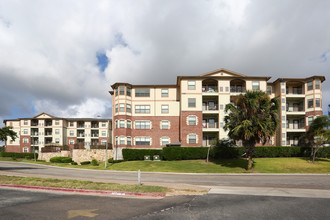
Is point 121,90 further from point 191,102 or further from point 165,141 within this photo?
point 191,102

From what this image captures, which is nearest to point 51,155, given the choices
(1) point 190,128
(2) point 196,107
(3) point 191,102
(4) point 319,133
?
(1) point 190,128

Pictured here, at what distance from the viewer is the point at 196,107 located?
40688 mm

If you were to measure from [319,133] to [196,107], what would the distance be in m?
20.9

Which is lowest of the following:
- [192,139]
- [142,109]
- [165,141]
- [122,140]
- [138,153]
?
[138,153]

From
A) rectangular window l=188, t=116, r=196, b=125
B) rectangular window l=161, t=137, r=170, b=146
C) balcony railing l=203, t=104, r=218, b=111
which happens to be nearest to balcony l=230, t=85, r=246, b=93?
balcony railing l=203, t=104, r=218, b=111

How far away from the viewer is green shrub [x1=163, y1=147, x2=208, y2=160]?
118 feet

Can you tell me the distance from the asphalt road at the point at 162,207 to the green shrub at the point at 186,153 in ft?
81.0

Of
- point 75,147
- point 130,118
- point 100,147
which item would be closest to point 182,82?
point 130,118

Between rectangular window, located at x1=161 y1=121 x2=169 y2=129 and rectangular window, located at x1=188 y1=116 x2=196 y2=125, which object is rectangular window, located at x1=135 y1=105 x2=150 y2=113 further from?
rectangular window, located at x1=188 y1=116 x2=196 y2=125

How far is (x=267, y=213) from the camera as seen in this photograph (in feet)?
27.5

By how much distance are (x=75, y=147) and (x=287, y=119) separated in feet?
154

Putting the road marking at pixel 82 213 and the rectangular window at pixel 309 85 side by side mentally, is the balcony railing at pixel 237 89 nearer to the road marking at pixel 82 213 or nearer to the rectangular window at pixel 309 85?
the rectangular window at pixel 309 85

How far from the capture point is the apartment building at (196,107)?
1596 inches

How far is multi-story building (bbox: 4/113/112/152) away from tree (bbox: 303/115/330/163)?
58.3m
